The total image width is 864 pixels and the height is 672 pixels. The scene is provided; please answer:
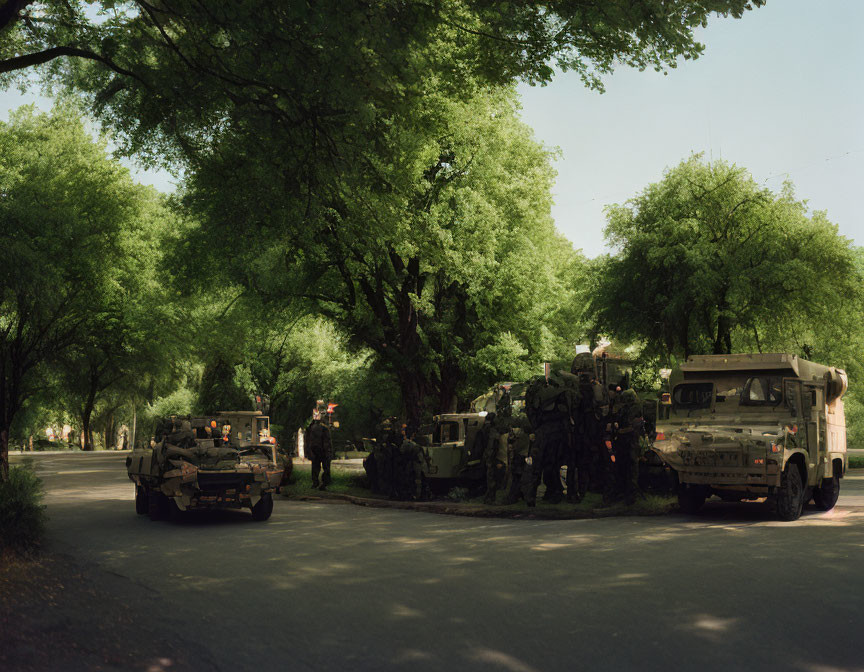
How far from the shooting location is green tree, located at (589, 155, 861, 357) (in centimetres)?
2492

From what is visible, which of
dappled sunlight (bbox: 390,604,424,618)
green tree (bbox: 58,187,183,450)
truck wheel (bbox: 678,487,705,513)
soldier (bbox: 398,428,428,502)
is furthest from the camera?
green tree (bbox: 58,187,183,450)

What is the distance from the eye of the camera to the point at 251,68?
11578mm

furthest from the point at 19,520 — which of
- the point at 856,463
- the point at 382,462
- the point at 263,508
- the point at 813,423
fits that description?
the point at 856,463

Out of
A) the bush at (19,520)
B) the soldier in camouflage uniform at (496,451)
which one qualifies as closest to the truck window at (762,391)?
the soldier in camouflage uniform at (496,451)

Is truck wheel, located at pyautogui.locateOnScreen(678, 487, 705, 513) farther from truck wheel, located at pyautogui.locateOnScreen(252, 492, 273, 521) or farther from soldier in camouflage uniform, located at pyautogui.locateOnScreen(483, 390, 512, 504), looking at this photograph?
truck wheel, located at pyautogui.locateOnScreen(252, 492, 273, 521)

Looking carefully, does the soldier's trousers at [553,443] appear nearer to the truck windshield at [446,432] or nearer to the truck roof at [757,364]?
the truck roof at [757,364]

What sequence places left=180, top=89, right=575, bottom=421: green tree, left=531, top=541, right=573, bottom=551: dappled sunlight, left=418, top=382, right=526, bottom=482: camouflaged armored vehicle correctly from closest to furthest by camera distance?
left=531, top=541, right=573, bottom=551: dappled sunlight < left=418, top=382, right=526, bottom=482: camouflaged armored vehicle < left=180, top=89, right=575, bottom=421: green tree

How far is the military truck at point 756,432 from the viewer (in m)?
12.9

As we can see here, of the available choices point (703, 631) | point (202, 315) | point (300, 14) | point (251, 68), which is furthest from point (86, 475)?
point (703, 631)

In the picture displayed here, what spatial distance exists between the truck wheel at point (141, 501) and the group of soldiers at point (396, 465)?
540 centimetres

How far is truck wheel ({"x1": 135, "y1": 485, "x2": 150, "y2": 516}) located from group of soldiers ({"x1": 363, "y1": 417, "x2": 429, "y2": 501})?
5.40 metres

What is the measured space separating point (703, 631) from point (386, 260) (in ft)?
64.5

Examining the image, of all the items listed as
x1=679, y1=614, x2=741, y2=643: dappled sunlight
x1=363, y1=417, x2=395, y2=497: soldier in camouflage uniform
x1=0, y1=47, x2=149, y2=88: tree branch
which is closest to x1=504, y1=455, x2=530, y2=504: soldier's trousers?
x1=363, y1=417, x2=395, y2=497: soldier in camouflage uniform

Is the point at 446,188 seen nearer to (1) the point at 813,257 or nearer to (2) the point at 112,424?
(1) the point at 813,257
